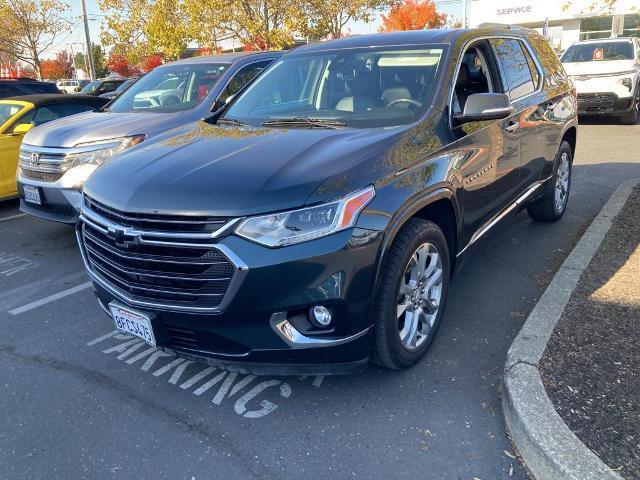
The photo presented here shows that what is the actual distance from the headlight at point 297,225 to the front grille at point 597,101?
12205 millimetres

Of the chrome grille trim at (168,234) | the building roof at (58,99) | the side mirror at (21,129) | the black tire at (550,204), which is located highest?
the building roof at (58,99)

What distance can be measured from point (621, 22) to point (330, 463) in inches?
1530

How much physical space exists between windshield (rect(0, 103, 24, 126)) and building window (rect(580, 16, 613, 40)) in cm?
3924

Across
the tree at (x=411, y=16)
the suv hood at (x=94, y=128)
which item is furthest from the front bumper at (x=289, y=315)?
the tree at (x=411, y=16)

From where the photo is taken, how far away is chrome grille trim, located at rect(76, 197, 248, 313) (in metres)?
2.50

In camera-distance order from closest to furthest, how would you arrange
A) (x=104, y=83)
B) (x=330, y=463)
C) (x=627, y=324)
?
1. (x=330, y=463)
2. (x=627, y=324)
3. (x=104, y=83)

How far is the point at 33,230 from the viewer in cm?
645

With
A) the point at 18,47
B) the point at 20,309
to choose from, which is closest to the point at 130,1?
the point at 18,47

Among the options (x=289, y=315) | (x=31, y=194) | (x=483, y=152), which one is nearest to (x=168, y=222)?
(x=289, y=315)

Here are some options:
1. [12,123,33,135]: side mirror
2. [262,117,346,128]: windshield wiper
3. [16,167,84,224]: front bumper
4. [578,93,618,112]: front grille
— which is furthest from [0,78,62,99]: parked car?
[578,93,618,112]: front grille

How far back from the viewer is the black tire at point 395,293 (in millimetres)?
2734

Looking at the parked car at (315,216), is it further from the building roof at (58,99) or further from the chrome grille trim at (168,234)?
the building roof at (58,99)

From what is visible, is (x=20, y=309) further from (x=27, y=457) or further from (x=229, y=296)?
(x=229, y=296)

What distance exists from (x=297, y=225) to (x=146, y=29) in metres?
20.5
